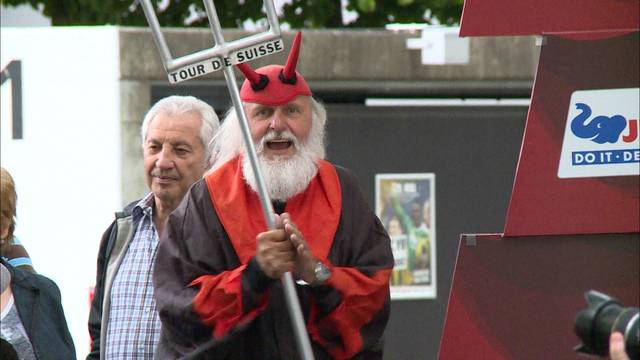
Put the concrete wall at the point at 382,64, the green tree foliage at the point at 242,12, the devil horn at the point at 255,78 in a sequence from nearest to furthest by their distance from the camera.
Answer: the devil horn at the point at 255,78, the concrete wall at the point at 382,64, the green tree foliage at the point at 242,12

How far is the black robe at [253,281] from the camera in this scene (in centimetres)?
439

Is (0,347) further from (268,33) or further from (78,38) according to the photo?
(78,38)

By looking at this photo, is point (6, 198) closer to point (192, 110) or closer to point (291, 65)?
point (291, 65)

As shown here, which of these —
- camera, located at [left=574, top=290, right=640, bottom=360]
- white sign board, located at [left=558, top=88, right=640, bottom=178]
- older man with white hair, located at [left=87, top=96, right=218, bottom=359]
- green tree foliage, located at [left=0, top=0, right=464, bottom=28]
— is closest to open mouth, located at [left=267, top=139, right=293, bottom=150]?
older man with white hair, located at [left=87, top=96, right=218, bottom=359]

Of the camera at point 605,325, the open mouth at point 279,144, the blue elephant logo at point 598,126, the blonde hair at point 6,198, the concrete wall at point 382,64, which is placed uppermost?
the concrete wall at point 382,64

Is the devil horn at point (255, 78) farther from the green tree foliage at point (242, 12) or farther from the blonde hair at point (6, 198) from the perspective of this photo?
the green tree foliage at point (242, 12)

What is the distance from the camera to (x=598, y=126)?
4320 millimetres

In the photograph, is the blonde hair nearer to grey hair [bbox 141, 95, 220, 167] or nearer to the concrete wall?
grey hair [bbox 141, 95, 220, 167]

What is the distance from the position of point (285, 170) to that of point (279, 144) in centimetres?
11

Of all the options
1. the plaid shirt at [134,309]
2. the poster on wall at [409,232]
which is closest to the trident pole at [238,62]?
the plaid shirt at [134,309]

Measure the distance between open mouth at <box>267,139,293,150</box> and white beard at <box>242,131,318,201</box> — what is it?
1cm

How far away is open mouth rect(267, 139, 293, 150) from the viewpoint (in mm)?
4645

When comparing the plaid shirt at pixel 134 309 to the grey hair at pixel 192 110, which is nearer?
the plaid shirt at pixel 134 309

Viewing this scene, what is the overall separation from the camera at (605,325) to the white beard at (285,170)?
47.4 inches
